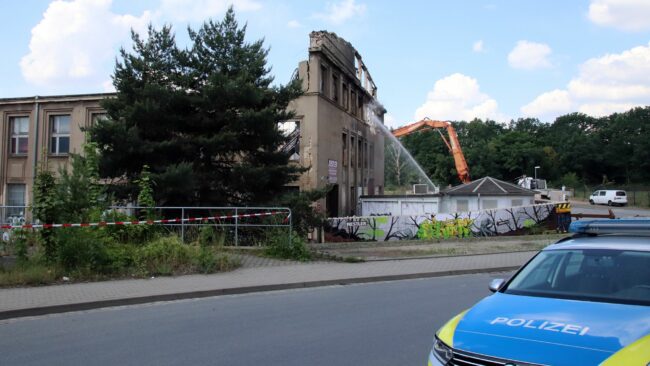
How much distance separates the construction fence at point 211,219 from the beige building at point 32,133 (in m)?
13.8

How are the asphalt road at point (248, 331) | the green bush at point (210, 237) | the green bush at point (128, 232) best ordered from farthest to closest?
the green bush at point (210, 237) < the green bush at point (128, 232) < the asphalt road at point (248, 331)

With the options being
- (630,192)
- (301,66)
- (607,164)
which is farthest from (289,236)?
(607,164)

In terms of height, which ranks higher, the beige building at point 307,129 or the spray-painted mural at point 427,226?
the beige building at point 307,129

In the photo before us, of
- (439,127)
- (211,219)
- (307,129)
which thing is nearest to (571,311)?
(211,219)

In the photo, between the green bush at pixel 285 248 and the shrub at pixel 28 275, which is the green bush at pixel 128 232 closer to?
the shrub at pixel 28 275

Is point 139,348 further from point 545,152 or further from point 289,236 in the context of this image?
point 545,152

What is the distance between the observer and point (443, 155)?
315 feet

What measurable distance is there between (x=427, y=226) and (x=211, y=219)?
14.0 meters

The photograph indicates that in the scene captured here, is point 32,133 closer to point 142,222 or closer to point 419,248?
point 142,222

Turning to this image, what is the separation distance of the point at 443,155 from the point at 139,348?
93297 mm

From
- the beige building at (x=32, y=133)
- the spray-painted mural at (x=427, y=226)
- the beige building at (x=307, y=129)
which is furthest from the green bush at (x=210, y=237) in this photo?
the beige building at (x=32, y=133)

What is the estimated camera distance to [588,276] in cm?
445

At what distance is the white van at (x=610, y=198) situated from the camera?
60.5 meters

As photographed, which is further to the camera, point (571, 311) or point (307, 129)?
point (307, 129)
